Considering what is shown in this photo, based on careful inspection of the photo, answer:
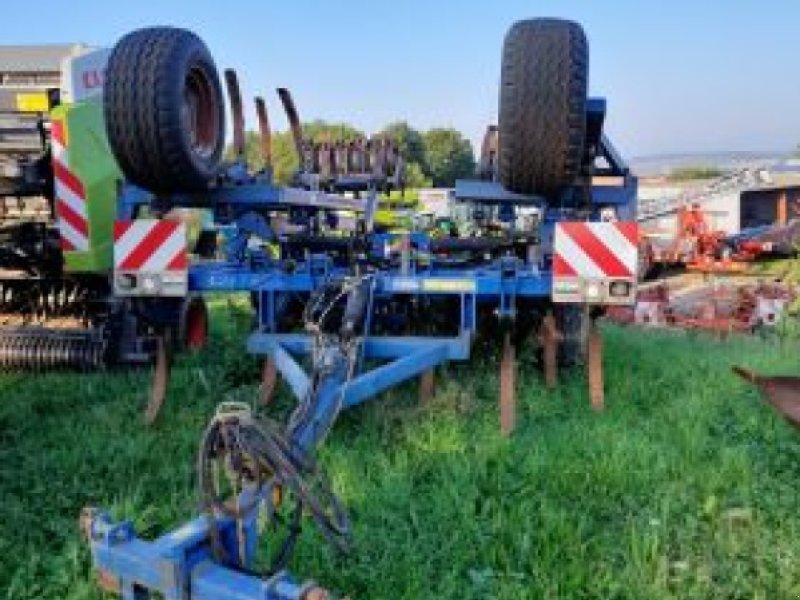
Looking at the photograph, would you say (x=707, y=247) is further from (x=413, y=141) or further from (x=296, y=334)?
(x=413, y=141)

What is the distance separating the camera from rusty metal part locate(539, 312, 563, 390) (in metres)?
5.14

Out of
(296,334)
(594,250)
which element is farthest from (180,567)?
(594,250)

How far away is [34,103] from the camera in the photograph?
6.13 meters

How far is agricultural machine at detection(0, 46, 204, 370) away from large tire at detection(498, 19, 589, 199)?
211cm

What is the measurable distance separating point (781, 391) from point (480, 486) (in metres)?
1.80

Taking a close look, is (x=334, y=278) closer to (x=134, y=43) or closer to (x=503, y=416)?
(x=503, y=416)

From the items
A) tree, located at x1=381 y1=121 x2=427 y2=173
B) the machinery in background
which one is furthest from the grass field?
tree, located at x1=381 y1=121 x2=427 y2=173

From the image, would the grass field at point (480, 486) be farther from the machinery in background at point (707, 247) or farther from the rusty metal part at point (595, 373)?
the machinery in background at point (707, 247)

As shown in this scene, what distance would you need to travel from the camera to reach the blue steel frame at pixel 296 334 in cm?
223

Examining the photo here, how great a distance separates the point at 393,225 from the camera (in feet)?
28.7

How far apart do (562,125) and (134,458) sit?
2443 millimetres

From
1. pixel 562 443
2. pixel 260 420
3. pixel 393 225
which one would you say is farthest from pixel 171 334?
pixel 393 225

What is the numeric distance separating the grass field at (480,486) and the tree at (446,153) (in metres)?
55.5

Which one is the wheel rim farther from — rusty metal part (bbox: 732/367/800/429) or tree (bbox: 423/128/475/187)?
tree (bbox: 423/128/475/187)
